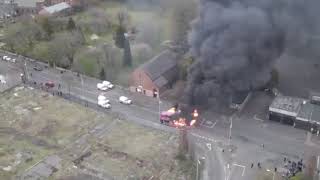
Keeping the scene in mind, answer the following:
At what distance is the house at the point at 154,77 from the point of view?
137 feet

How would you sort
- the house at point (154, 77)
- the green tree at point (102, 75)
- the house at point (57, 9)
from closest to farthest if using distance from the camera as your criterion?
1. the house at point (154, 77)
2. the green tree at point (102, 75)
3. the house at point (57, 9)

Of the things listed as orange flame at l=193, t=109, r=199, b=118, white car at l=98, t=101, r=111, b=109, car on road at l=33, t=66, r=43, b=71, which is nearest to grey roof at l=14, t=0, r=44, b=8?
car on road at l=33, t=66, r=43, b=71

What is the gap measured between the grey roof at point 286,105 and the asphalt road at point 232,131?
122 cm

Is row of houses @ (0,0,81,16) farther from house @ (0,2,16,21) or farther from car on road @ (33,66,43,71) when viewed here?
car on road @ (33,66,43,71)

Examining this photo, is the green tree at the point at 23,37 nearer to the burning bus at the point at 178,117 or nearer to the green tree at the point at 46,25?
the green tree at the point at 46,25

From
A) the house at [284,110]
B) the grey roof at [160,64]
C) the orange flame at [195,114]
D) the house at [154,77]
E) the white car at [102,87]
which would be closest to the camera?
the house at [284,110]

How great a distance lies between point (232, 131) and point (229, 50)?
25.1ft

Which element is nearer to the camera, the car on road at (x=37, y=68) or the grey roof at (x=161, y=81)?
the grey roof at (x=161, y=81)

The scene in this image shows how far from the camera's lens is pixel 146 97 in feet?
138

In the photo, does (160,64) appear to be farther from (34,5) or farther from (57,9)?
(34,5)

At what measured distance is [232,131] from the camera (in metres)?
36.7

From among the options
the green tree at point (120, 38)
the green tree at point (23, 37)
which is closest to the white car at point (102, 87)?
the green tree at point (120, 38)

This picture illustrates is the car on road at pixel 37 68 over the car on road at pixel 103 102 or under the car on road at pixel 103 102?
over

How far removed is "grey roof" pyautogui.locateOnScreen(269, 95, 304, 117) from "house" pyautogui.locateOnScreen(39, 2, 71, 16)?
31837mm
